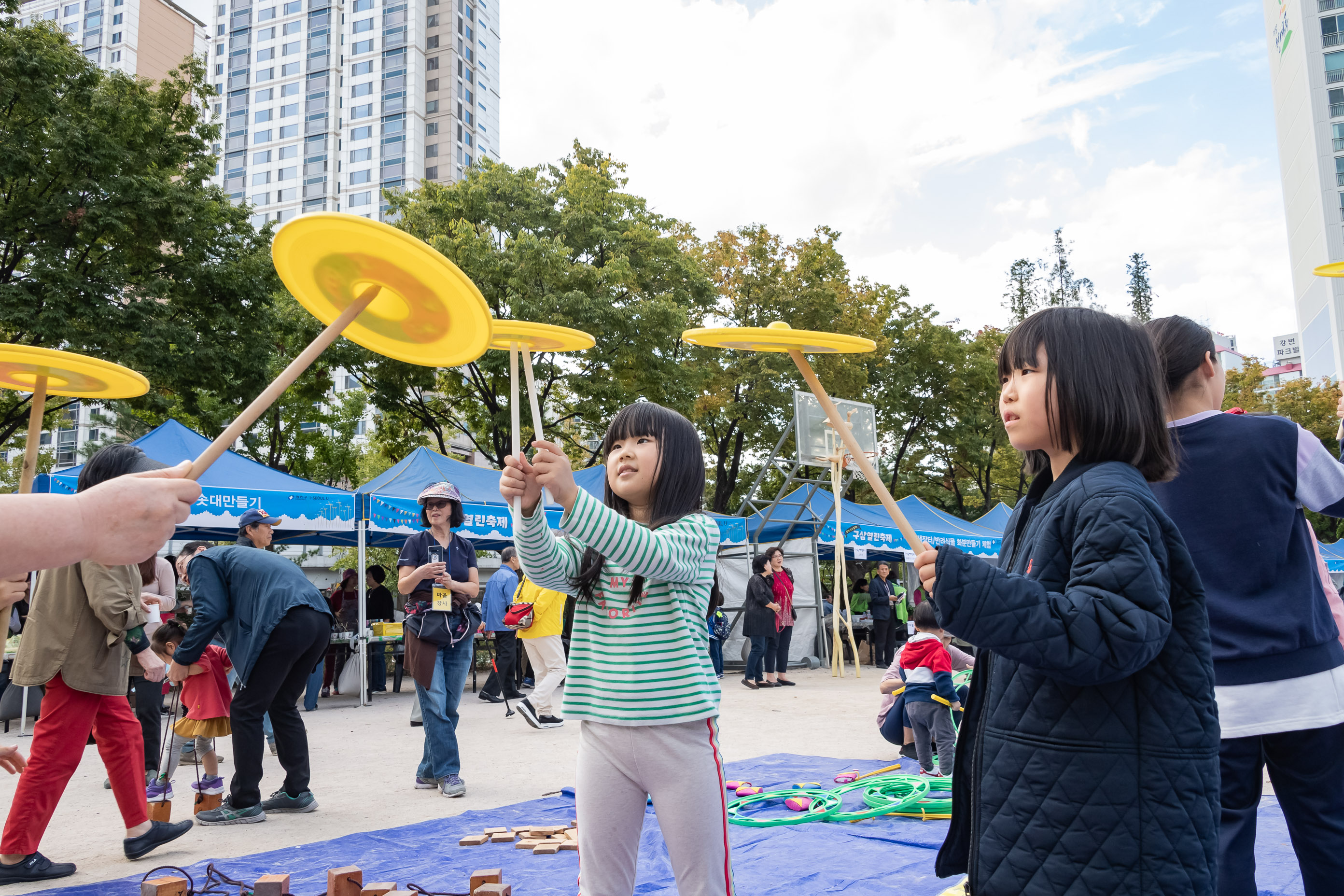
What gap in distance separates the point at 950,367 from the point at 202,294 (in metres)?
19.7

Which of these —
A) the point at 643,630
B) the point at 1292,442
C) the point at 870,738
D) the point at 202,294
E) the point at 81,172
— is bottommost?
the point at 870,738

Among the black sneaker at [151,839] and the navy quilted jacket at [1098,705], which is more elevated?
the navy quilted jacket at [1098,705]

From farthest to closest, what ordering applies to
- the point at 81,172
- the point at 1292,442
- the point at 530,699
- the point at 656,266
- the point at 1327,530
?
the point at 1327,530
the point at 656,266
the point at 81,172
the point at 530,699
the point at 1292,442

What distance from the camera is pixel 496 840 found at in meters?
4.43

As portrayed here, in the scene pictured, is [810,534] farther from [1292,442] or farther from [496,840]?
[1292,442]

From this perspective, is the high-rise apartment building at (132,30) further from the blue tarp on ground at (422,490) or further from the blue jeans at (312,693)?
the blue jeans at (312,693)

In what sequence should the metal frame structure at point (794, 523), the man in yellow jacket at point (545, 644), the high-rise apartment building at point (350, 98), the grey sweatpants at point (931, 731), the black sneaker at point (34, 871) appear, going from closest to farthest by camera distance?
the black sneaker at point (34, 871) → the grey sweatpants at point (931, 731) → the man in yellow jacket at point (545, 644) → the metal frame structure at point (794, 523) → the high-rise apartment building at point (350, 98)

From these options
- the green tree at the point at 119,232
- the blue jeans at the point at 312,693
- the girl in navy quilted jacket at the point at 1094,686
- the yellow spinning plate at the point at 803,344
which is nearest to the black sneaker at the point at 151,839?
the yellow spinning plate at the point at 803,344

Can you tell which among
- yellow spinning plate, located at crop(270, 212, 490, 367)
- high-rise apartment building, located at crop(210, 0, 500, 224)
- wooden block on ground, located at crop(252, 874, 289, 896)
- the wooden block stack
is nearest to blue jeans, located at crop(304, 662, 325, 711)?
wooden block on ground, located at crop(252, 874, 289, 896)

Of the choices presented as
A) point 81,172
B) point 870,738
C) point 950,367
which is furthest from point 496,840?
point 950,367

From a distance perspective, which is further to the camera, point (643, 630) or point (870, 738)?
point (870, 738)

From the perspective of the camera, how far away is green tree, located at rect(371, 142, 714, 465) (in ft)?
59.9

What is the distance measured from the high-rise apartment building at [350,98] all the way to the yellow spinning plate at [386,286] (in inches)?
2925

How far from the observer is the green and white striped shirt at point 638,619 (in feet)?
7.45
